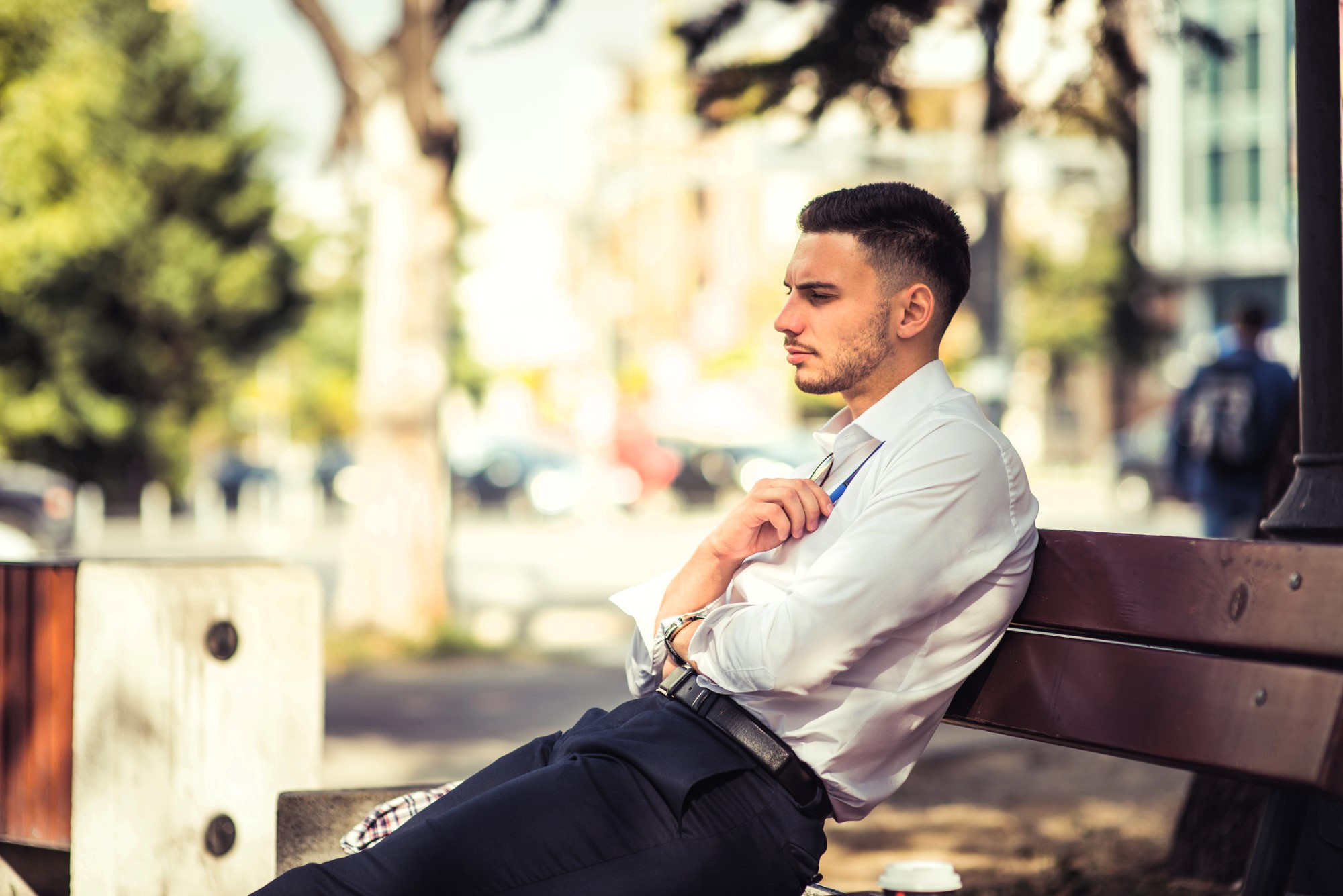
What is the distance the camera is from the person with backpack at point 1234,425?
827 centimetres

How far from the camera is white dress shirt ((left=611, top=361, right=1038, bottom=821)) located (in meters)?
2.35

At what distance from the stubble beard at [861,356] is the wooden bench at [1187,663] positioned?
430 mm

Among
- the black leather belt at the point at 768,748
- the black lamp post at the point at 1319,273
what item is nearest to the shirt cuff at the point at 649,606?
the black leather belt at the point at 768,748

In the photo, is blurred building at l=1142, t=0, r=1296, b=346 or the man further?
blurred building at l=1142, t=0, r=1296, b=346

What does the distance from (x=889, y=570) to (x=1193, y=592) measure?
461 mm

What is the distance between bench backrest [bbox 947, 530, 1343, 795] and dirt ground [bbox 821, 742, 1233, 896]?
190cm

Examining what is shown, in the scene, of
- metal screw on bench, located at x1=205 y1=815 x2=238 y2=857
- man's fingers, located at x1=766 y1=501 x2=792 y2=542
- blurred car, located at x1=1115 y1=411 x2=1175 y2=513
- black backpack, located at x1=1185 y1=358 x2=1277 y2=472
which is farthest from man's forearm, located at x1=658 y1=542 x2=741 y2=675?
blurred car, located at x1=1115 y1=411 x2=1175 y2=513

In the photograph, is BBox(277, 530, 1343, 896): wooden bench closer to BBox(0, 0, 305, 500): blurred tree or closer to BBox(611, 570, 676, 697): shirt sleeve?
BBox(611, 570, 676, 697): shirt sleeve

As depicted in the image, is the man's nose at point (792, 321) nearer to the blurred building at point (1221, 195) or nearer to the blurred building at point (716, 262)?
the blurred building at point (716, 262)

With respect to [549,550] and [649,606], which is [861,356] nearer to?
[649,606]

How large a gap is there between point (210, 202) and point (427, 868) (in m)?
30.9

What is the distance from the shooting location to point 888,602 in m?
2.35

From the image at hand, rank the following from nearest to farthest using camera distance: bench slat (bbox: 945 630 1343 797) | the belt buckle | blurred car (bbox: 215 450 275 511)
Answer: bench slat (bbox: 945 630 1343 797), the belt buckle, blurred car (bbox: 215 450 275 511)

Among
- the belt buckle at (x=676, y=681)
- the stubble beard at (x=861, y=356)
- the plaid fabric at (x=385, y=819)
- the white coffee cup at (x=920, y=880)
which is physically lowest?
the white coffee cup at (x=920, y=880)
